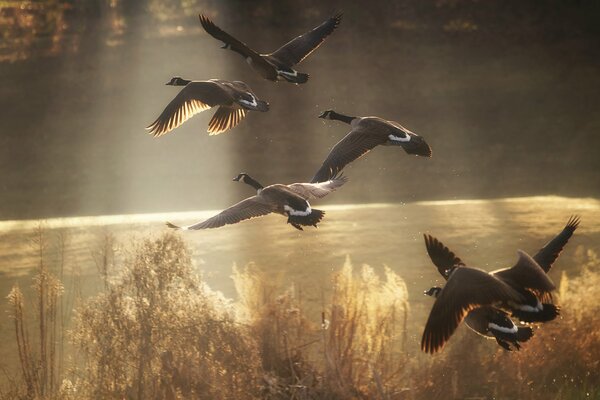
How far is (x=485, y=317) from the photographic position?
377cm

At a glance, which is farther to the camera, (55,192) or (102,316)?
(55,192)

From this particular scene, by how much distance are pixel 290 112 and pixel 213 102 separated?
7987mm

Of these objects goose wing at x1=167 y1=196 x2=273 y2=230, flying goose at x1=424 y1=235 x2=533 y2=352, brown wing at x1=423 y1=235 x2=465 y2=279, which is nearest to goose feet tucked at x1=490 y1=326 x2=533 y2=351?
flying goose at x1=424 y1=235 x2=533 y2=352

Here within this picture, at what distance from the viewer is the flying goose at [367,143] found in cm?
396

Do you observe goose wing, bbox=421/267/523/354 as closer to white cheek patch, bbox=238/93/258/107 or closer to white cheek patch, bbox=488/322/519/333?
white cheek patch, bbox=488/322/519/333

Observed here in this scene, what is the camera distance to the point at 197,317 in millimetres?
5367

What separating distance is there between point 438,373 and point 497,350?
0.44 meters

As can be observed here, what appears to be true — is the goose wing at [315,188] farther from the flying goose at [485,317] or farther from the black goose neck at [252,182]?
the flying goose at [485,317]

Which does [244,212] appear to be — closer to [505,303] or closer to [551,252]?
[505,303]

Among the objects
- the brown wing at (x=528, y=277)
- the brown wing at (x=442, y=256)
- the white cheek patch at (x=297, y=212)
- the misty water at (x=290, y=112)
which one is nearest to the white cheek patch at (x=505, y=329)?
the brown wing at (x=528, y=277)

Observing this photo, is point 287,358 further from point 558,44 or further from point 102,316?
point 558,44

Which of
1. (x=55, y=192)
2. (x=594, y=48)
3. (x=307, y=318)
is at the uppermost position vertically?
(x=594, y=48)

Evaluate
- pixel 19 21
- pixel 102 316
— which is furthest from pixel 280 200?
pixel 19 21

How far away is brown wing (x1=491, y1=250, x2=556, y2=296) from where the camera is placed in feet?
11.6
